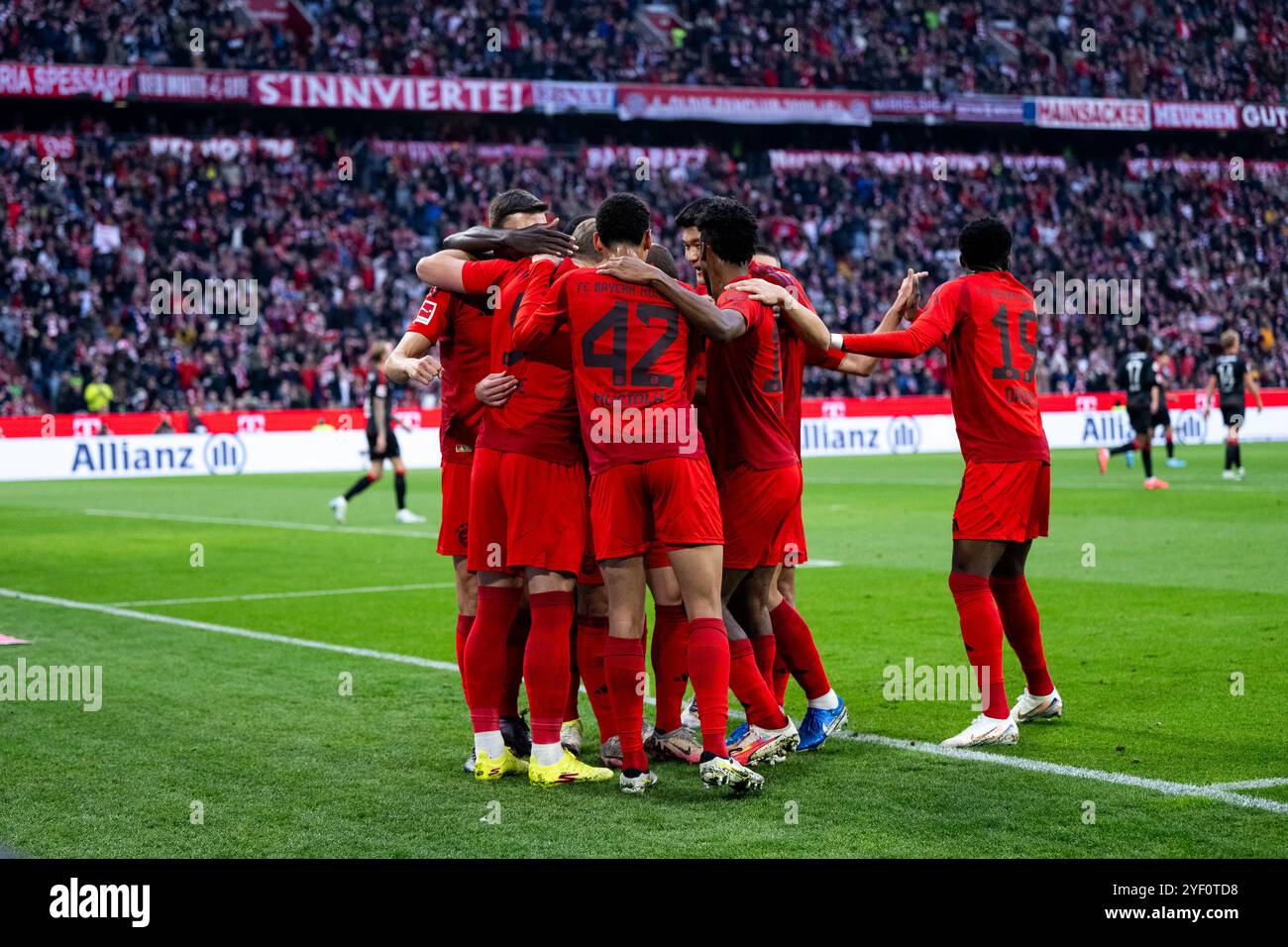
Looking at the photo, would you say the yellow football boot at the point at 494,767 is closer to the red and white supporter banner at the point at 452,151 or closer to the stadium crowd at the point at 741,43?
the stadium crowd at the point at 741,43

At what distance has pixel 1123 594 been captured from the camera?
11.5m

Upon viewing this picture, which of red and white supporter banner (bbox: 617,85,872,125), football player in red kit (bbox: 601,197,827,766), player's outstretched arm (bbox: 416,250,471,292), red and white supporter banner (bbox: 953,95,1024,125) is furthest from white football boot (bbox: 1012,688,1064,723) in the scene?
red and white supporter banner (bbox: 953,95,1024,125)

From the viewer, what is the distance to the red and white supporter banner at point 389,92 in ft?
127

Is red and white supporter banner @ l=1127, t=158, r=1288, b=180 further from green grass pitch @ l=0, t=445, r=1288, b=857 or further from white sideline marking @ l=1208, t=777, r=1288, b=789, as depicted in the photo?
white sideline marking @ l=1208, t=777, r=1288, b=789

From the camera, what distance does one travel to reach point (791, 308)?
6.48 metres

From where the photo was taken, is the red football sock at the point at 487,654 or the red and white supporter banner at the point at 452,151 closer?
the red football sock at the point at 487,654

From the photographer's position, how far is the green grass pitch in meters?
5.39

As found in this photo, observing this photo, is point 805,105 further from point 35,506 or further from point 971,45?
point 35,506

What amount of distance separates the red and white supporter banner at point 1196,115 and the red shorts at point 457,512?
4471 cm

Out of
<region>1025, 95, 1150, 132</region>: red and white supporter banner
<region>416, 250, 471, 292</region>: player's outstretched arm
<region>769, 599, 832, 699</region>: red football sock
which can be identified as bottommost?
<region>769, 599, 832, 699</region>: red football sock

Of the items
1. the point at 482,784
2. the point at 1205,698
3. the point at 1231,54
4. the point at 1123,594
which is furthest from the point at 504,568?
the point at 1231,54

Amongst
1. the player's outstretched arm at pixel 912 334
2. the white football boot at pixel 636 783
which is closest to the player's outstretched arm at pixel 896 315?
the player's outstretched arm at pixel 912 334

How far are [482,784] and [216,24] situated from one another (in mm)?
36627

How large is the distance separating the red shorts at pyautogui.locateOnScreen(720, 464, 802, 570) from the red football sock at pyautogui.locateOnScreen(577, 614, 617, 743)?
2.21 ft
